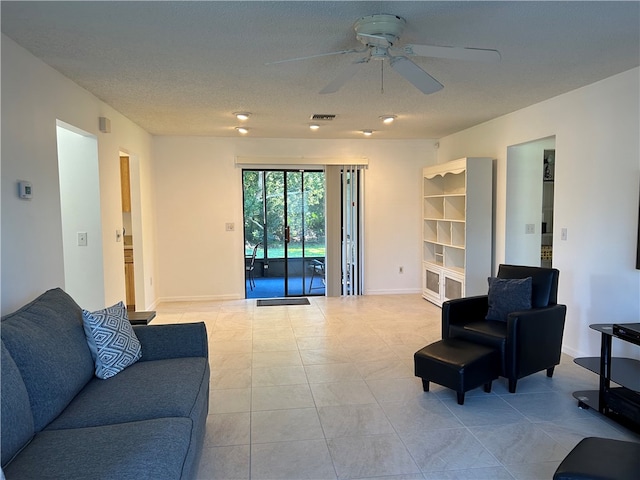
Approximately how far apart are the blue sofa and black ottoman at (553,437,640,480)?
1.56m

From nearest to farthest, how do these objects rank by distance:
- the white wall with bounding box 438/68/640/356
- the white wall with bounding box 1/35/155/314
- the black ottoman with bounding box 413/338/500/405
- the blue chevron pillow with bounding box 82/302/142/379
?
the blue chevron pillow with bounding box 82/302/142/379, the white wall with bounding box 1/35/155/314, the black ottoman with bounding box 413/338/500/405, the white wall with bounding box 438/68/640/356

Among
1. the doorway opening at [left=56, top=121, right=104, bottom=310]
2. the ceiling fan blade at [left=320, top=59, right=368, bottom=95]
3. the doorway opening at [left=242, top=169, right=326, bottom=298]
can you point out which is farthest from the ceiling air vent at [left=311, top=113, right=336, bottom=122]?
the doorway opening at [left=56, top=121, right=104, bottom=310]

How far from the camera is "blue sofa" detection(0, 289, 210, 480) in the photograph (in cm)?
152

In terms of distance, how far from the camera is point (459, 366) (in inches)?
113

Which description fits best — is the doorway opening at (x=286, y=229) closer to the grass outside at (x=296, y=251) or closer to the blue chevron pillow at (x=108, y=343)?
the grass outside at (x=296, y=251)

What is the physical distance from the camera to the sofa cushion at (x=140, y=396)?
6.13ft

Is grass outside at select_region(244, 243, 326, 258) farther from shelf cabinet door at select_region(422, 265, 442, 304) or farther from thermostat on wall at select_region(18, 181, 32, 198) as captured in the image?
thermostat on wall at select_region(18, 181, 32, 198)

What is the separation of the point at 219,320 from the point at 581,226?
3970 mm

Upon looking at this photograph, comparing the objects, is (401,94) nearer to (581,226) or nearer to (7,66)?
(581,226)

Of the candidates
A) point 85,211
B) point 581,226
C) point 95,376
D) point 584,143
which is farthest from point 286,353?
point 584,143

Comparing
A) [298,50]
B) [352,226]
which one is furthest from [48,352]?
[352,226]

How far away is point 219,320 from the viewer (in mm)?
5215

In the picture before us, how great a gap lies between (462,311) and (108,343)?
8.63ft

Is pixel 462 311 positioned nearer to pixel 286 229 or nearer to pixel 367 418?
pixel 367 418
